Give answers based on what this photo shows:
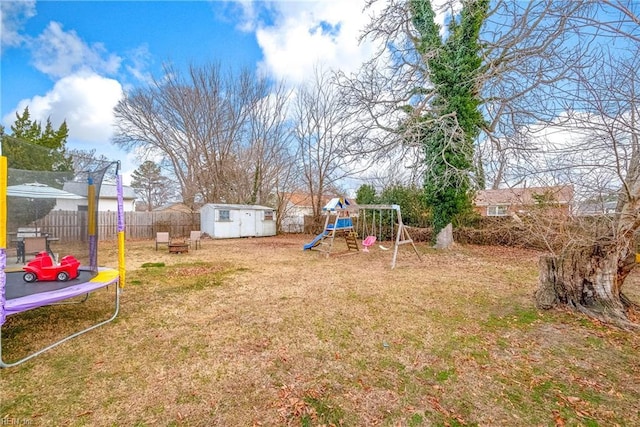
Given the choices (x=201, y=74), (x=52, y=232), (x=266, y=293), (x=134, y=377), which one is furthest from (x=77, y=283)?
(x=201, y=74)

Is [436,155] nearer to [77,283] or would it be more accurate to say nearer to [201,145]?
[77,283]

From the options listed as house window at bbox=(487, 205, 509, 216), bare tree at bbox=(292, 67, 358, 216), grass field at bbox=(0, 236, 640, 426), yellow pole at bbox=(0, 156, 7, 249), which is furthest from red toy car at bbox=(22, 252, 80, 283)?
bare tree at bbox=(292, 67, 358, 216)

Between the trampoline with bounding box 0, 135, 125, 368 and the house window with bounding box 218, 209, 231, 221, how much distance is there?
33.8ft

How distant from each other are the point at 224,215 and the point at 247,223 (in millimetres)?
1397

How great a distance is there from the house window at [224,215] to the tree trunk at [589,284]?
527 inches

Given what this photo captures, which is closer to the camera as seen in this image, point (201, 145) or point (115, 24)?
point (115, 24)

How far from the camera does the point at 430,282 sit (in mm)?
5551

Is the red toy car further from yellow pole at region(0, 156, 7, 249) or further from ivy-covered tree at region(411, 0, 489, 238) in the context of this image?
ivy-covered tree at region(411, 0, 489, 238)

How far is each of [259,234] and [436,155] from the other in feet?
35.2

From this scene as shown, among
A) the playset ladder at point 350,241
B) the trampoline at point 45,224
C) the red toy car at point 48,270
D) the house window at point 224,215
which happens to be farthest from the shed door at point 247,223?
the red toy car at point 48,270

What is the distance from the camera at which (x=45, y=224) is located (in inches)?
148

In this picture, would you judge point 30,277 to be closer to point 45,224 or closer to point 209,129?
point 45,224

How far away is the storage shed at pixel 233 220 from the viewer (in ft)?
47.1

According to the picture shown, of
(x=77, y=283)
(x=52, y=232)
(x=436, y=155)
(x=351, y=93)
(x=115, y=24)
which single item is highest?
(x=115, y=24)
